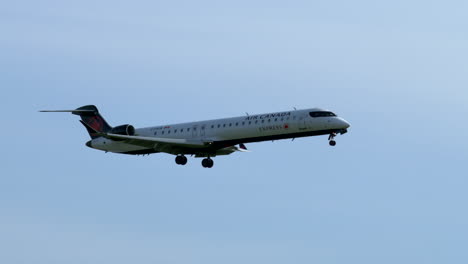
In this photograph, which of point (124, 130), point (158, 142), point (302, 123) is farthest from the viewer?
point (124, 130)

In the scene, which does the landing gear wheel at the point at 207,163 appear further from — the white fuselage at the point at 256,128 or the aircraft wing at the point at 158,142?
the aircraft wing at the point at 158,142

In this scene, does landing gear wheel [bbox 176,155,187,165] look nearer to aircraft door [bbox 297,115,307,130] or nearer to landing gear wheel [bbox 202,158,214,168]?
landing gear wheel [bbox 202,158,214,168]

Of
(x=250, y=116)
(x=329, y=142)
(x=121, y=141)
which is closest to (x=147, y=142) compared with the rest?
(x=121, y=141)

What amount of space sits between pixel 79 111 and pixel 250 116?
12.8 metres

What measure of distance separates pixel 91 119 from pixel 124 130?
4824mm

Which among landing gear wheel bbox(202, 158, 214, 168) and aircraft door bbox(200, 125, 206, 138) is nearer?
aircraft door bbox(200, 125, 206, 138)

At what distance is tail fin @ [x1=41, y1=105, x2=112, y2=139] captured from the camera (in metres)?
65.6

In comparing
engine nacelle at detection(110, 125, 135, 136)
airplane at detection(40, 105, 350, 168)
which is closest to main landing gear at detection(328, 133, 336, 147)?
airplane at detection(40, 105, 350, 168)

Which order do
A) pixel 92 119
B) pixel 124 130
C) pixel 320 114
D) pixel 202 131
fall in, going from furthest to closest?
pixel 92 119
pixel 124 130
pixel 202 131
pixel 320 114

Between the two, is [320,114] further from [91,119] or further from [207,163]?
[91,119]

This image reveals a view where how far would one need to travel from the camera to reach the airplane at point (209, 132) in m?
56.6

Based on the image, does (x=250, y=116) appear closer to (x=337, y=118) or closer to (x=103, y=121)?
(x=337, y=118)

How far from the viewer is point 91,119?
6594 cm

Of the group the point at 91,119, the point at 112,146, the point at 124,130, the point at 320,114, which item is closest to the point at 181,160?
the point at 124,130
